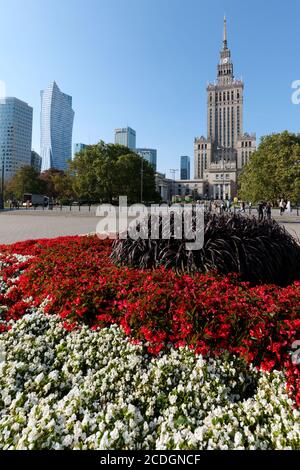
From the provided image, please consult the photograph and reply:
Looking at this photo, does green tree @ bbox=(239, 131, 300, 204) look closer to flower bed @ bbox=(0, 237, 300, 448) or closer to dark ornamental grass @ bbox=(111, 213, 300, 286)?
dark ornamental grass @ bbox=(111, 213, 300, 286)

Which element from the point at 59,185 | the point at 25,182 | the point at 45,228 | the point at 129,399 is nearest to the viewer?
the point at 129,399

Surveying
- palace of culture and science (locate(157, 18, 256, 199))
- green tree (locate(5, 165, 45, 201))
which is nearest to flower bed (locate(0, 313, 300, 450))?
green tree (locate(5, 165, 45, 201))

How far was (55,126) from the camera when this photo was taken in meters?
139

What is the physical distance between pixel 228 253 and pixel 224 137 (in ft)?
457

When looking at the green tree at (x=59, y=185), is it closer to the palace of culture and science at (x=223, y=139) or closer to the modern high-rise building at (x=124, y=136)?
the palace of culture and science at (x=223, y=139)

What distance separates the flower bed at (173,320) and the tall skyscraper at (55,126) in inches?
5564

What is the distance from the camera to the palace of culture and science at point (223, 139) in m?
127

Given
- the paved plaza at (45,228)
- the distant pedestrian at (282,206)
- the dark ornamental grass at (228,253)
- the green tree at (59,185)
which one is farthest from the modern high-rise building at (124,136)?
the dark ornamental grass at (228,253)

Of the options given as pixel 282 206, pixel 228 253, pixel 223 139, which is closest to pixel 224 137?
pixel 223 139

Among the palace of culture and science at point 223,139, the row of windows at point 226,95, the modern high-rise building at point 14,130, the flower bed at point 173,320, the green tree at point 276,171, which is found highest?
the row of windows at point 226,95

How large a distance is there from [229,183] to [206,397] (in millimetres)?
128730

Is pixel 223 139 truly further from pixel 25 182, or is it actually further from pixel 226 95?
pixel 25 182

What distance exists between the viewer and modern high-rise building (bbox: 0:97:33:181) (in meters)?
52.4

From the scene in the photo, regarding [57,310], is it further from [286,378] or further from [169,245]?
[286,378]
